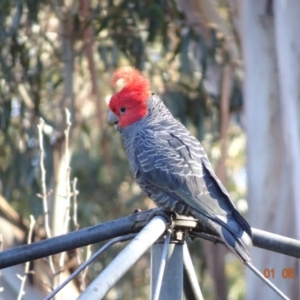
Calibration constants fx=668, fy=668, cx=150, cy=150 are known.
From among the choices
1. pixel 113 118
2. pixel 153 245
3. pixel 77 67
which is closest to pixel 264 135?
pixel 113 118

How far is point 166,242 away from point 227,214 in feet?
1.90

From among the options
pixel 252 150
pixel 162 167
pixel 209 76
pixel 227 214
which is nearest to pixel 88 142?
pixel 209 76

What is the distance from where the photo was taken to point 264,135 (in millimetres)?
4379

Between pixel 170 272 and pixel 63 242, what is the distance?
297 mm

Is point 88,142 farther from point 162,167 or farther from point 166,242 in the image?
point 166,242

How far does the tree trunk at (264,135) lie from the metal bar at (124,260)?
2.56 m

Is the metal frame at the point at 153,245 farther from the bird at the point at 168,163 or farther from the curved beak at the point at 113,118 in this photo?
the curved beak at the point at 113,118

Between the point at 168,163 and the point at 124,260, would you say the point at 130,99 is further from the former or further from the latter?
the point at 124,260

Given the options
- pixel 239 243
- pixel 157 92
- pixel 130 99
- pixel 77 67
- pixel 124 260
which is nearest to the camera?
pixel 124 260

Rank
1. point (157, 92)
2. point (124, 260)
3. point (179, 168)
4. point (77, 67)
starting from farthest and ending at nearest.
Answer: point (77, 67) → point (157, 92) → point (179, 168) → point (124, 260)

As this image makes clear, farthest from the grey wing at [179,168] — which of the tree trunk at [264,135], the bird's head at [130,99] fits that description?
the tree trunk at [264,135]

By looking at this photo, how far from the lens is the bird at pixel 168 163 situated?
237 centimetres

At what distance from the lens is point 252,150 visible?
439 cm

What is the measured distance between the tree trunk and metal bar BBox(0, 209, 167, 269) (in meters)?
2.52
